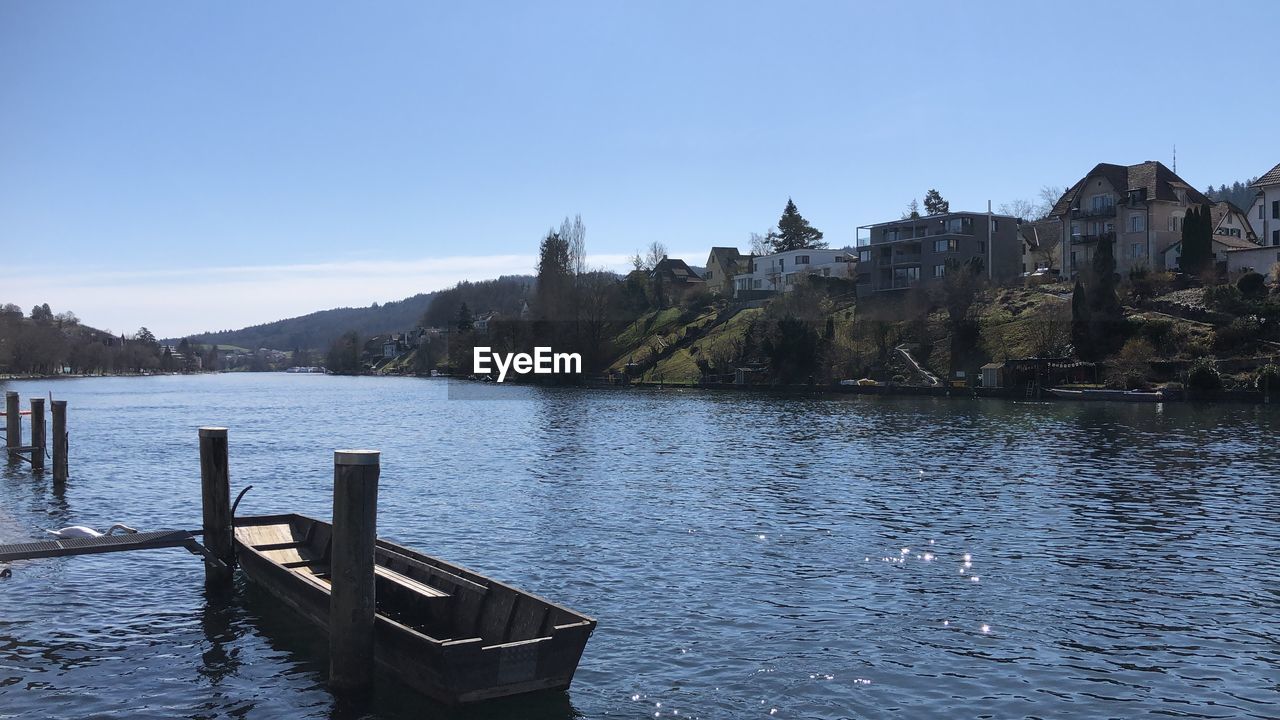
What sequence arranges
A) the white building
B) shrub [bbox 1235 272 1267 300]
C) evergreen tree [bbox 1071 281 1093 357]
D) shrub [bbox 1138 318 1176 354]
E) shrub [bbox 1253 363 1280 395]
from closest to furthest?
shrub [bbox 1253 363 1280 395] → shrub [bbox 1138 318 1176 354] → shrub [bbox 1235 272 1267 300] → evergreen tree [bbox 1071 281 1093 357] → the white building

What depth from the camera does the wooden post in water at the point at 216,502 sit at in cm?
2202

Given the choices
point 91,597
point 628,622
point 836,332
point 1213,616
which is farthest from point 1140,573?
point 836,332

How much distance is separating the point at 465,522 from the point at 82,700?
16182 mm

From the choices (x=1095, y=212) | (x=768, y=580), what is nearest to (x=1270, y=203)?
(x=1095, y=212)

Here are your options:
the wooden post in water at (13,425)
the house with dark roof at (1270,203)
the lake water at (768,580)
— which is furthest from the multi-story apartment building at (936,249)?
the wooden post in water at (13,425)

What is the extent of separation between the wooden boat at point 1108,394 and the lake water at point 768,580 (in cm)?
2959

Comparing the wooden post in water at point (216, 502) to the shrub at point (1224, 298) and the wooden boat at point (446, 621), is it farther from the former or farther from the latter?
the shrub at point (1224, 298)

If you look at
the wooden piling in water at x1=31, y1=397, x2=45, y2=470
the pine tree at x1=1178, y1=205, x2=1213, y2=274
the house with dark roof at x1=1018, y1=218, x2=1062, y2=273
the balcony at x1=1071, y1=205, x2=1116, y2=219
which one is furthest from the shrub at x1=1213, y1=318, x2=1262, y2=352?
the wooden piling in water at x1=31, y1=397, x2=45, y2=470

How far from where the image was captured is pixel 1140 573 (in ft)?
77.1

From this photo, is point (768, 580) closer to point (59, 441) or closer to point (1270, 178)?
point (59, 441)

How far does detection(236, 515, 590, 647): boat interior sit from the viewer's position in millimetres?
14977

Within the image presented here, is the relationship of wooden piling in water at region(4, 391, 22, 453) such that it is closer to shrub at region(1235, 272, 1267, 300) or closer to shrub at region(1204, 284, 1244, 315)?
shrub at region(1204, 284, 1244, 315)

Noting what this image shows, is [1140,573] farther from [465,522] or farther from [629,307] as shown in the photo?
[629,307]

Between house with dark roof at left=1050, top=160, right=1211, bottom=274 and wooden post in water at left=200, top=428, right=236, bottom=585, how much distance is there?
106 metres
